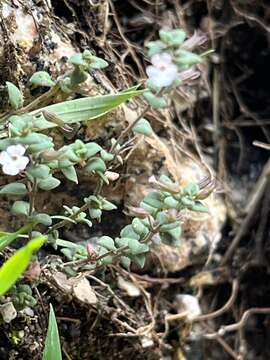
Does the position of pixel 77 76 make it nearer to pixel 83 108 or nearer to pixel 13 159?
pixel 83 108

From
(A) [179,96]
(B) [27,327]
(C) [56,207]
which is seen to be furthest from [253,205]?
(B) [27,327]

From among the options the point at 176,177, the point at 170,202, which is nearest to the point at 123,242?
the point at 170,202

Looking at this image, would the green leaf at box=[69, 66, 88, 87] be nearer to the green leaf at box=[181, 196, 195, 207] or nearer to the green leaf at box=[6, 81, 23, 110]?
the green leaf at box=[6, 81, 23, 110]

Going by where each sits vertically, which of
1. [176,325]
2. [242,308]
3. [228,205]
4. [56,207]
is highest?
[56,207]

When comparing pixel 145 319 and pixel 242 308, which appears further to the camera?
pixel 242 308

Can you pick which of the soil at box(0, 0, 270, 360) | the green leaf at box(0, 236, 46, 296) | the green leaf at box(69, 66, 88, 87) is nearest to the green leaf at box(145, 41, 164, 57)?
the green leaf at box(69, 66, 88, 87)

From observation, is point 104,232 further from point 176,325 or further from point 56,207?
point 176,325

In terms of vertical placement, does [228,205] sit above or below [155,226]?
below
